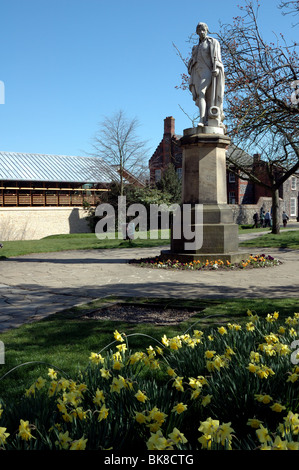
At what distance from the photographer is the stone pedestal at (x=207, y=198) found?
443 inches

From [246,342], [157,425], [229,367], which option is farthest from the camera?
[246,342]

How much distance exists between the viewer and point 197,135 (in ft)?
37.0

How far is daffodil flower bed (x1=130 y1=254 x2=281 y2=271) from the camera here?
10680mm

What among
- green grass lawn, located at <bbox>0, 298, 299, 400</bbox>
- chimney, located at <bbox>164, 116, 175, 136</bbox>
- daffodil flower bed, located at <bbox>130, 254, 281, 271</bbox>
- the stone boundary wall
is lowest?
green grass lawn, located at <bbox>0, 298, 299, 400</bbox>

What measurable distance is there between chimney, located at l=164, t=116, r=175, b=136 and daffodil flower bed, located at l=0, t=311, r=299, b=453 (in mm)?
47433

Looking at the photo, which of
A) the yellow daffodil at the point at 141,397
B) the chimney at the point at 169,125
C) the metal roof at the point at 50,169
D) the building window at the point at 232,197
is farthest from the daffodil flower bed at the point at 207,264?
the building window at the point at 232,197

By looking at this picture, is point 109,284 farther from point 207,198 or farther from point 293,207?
point 293,207

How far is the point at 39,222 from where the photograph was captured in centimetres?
3966

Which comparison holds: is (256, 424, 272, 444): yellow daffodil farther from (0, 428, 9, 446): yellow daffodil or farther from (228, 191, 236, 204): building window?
(228, 191, 236, 204): building window

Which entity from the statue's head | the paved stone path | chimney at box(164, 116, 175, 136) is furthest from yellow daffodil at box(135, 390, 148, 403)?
chimney at box(164, 116, 175, 136)

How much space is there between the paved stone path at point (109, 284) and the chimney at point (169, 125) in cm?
3905
